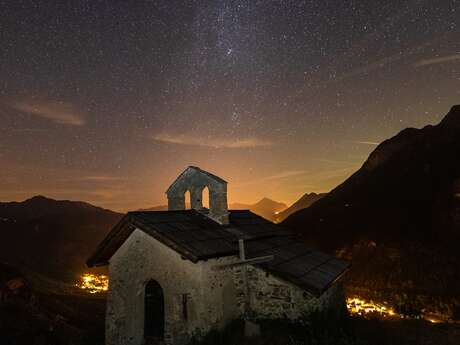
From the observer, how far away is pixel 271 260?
11.2 meters

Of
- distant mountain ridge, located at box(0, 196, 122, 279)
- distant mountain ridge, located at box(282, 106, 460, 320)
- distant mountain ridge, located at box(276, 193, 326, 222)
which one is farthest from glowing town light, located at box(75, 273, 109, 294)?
distant mountain ridge, located at box(276, 193, 326, 222)

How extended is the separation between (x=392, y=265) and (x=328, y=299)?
19.8m

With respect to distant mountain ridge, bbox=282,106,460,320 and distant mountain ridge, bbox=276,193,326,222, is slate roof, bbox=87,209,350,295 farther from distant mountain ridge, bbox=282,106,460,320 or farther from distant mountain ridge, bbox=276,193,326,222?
distant mountain ridge, bbox=276,193,326,222

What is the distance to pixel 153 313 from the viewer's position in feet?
36.0

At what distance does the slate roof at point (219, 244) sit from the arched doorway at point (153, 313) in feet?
6.81

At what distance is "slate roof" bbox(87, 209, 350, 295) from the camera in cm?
975

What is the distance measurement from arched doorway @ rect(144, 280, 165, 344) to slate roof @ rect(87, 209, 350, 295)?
2.08 metres

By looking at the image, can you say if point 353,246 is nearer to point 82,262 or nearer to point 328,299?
point 328,299

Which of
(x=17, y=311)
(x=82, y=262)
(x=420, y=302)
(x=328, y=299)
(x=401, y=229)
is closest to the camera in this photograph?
(x=328, y=299)

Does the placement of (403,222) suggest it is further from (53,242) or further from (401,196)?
(53,242)

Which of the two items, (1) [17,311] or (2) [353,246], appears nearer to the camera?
(1) [17,311]

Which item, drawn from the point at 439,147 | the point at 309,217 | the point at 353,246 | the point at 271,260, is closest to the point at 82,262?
the point at 309,217

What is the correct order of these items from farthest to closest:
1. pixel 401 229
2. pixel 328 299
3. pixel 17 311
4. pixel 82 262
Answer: pixel 82 262 → pixel 401 229 → pixel 17 311 → pixel 328 299

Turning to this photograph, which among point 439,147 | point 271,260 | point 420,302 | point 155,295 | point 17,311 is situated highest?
point 439,147
